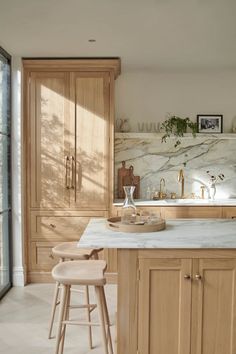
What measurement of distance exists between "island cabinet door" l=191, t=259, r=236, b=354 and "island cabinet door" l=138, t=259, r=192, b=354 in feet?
0.16

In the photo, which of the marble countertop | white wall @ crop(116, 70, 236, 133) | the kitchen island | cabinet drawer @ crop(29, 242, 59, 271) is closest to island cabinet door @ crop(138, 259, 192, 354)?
the kitchen island

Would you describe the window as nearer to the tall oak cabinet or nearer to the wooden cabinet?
the tall oak cabinet

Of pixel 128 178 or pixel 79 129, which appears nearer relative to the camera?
pixel 79 129

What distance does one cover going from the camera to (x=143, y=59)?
14.3 ft

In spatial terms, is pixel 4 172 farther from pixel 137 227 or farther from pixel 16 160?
pixel 137 227

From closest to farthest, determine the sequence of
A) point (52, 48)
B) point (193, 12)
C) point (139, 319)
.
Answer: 1. point (139, 319)
2. point (193, 12)
3. point (52, 48)

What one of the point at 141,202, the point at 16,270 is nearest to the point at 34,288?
the point at 16,270

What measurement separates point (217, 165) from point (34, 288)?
2.71 m

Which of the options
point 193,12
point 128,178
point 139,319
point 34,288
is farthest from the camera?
point 128,178

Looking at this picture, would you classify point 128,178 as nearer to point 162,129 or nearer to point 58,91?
point 162,129

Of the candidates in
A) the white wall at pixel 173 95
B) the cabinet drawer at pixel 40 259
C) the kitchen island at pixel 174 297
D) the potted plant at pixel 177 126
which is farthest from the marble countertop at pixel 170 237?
the white wall at pixel 173 95

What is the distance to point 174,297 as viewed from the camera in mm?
2340

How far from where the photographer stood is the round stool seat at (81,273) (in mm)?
2389

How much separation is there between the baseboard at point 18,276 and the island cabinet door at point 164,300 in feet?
7.74
